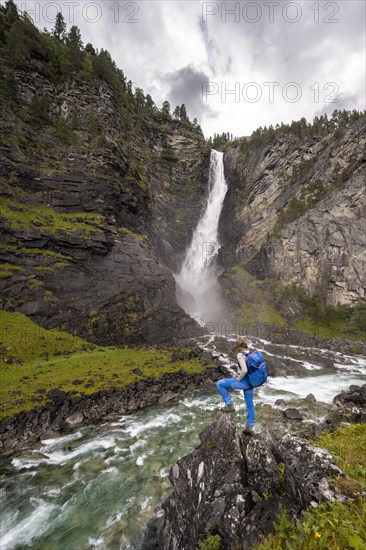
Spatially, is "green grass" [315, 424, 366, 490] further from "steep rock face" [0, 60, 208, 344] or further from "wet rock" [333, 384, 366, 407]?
"steep rock face" [0, 60, 208, 344]

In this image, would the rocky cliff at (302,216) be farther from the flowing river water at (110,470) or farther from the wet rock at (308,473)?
the wet rock at (308,473)

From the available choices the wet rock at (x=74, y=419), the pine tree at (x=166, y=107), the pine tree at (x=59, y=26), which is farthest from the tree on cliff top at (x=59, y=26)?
the wet rock at (x=74, y=419)

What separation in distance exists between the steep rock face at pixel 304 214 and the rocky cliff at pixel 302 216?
151 millimetres

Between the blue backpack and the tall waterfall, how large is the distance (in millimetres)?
45517

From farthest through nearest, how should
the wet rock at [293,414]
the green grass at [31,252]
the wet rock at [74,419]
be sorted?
the green grass at [31,252] < the wet rock at [74,419] < the wet rock at [293,414]

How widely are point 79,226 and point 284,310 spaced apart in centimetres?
4091

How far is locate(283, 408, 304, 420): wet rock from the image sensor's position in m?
15.5

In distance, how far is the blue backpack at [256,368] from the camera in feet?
20.9

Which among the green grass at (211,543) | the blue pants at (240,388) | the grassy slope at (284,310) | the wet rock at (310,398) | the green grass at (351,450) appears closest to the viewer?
the green grass at (351,450)

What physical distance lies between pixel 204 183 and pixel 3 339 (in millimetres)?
72951

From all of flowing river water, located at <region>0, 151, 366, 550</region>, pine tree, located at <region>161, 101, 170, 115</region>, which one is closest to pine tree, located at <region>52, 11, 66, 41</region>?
pine tree, located at <region>161, 101, 170, 115</region>

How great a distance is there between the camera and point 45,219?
36.6m

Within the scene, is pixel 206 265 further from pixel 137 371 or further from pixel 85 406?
pixel 85 406

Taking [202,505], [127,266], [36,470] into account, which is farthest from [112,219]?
[202,505]
